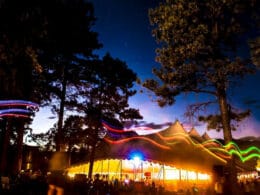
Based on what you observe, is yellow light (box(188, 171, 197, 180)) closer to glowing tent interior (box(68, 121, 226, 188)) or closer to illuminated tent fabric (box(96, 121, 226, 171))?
glowing tent interior (box(68, 121, 226, 188))

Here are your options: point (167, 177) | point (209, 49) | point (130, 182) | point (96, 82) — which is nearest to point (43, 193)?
point (130, 182)

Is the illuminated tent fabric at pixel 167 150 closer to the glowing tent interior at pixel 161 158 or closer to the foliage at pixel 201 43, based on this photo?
the glowing tent interior at pixel 161 158

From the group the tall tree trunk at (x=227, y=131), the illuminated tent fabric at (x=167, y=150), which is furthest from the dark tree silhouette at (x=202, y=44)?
the illuminated tent fabric at (x=167, y=150)

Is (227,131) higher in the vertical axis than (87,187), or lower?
higher

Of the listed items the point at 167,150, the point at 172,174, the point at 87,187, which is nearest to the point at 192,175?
the point at 172,174

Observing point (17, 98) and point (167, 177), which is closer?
point (17, 98)

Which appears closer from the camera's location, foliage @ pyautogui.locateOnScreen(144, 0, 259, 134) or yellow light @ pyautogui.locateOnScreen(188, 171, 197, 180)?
foliage @ pyautogui.locateOnScreen(144, 0, 259, 134)

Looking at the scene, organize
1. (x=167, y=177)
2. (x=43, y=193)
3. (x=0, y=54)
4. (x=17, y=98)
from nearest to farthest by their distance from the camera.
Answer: (x=0, y=54) → (x=17, y=98) → (x=43, y=193) → (x=167, y=177)

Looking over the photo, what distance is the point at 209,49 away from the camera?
43.0 feet

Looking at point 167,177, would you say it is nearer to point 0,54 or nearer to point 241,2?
point 241,2

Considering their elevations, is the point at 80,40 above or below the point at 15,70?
above

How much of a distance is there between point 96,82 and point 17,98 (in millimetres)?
14287

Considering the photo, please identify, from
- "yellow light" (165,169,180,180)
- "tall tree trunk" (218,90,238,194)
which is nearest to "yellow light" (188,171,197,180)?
"yellow light" (165,169,180,180)

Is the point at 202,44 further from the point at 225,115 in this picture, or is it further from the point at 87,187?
the point at 87,187
